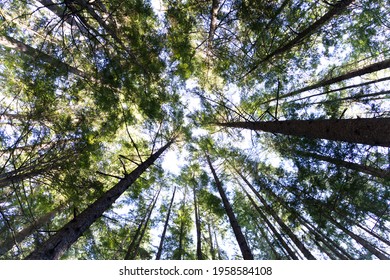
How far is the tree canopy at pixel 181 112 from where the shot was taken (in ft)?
18.7

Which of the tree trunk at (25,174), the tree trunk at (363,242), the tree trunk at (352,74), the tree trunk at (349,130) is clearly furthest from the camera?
the tree trunk at (363,242)

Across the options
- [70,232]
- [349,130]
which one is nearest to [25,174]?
[70,232]

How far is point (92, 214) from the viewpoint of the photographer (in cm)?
411

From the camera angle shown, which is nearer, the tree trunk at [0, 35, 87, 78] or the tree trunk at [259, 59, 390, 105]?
the tree trunk at [0, 35, 87, 78]

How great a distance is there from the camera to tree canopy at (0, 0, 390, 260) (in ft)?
18.7

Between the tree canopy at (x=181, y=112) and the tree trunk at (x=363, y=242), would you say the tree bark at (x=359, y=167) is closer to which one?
the tree canopy at (x=181, y=112)

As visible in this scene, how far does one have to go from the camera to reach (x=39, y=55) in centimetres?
554

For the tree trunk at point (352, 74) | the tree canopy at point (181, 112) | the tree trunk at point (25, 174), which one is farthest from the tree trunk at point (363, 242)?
the tree trunk at point (25, 174)

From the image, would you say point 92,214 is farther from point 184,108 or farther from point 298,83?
point 298,83

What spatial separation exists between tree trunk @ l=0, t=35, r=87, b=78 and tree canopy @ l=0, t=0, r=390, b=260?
0.19ft

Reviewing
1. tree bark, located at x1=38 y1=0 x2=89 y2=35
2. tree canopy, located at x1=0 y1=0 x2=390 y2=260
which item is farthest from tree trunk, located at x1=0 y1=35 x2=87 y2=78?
tree bark, located at x1=38 y1=0 x2=89 y2=35

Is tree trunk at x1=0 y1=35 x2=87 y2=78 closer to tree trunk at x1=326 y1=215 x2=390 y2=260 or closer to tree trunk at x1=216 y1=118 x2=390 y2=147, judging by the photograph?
tree trunk at x1=216 y1=118 x2=390 y2=147

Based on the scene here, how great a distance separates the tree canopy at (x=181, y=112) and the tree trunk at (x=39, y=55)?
0.19 feet

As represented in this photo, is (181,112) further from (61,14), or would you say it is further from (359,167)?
(359,167)
